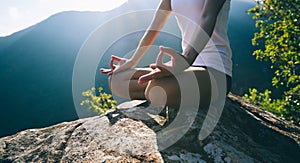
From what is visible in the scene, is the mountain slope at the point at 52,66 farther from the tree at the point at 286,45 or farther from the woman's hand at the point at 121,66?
the woman's hand at the point at 121,66

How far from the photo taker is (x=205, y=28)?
1.97 meters

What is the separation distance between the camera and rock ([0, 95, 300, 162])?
177 centimetres

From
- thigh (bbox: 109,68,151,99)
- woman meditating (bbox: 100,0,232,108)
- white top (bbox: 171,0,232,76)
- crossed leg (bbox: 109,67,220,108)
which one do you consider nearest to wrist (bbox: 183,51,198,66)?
woman meditating (bbox: 100,0,232,108)

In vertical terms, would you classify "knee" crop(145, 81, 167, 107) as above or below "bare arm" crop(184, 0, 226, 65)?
below

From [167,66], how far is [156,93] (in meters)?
0.37

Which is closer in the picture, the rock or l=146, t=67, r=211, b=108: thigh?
the rock

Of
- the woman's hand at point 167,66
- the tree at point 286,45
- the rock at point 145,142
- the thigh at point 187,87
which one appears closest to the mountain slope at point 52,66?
the tree at point 286,45

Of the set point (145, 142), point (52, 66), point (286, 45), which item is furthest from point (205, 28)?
point (52, 66)

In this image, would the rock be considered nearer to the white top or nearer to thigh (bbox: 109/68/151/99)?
thigh (bbox: 109/68/151/99)

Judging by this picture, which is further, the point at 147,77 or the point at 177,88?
the point at 177,88

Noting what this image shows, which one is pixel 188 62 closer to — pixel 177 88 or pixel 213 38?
pixel 177 88

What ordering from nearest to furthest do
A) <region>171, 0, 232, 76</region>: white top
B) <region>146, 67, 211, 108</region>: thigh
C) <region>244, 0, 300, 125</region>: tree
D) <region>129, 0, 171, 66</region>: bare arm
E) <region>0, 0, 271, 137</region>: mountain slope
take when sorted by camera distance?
1. <region>146, 67, 211, 108</region>: thigh
2. <region>171, 0, 232, 76</region>: white top
3. <region>129, 0, 171, 66</region>: bare arm
4. <region>244, 0, 300, 125</region>: tree
5. <region>0, 0, 271, 137</region>: mountain slope

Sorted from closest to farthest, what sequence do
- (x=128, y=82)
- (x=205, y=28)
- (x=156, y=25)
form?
(x=205, y=28)
(x=128, y=82)
(x=156, y=25)

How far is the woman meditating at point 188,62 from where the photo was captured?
1.93 m
